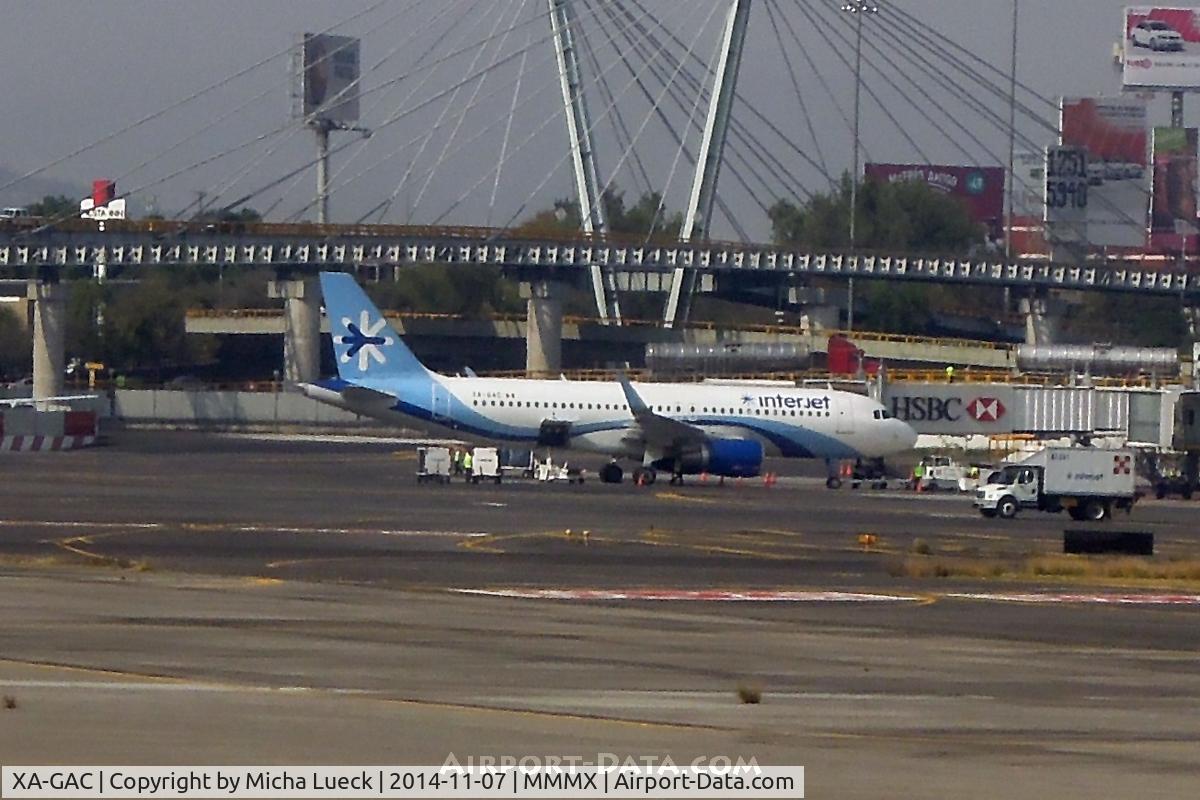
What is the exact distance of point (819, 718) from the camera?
15070 millimetres

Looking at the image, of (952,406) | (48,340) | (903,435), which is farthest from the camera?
(48,340)

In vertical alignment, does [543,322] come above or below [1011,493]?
above

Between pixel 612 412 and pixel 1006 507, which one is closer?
pixel 1006 507

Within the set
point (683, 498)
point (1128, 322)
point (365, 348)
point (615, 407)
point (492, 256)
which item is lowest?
point (683, 498)

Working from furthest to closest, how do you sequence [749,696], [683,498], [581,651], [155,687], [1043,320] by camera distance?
[1043,320], [683,498], [581,651], [749,696], [155,687]

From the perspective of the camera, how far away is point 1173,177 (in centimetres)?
16875

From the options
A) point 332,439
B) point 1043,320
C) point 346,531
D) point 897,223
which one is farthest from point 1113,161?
point 346,531

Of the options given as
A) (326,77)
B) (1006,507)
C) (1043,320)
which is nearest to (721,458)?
(1006,507)

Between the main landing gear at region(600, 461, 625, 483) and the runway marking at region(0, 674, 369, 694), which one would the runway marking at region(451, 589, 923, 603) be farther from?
the main landing gear at region(600, 461, 625, 483)

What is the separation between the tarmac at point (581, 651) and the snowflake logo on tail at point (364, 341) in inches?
775

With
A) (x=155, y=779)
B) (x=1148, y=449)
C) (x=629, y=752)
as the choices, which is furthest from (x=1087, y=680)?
(x=1148, y=449)

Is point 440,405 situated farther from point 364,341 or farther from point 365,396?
point 364,341

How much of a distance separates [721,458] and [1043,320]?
68711mm

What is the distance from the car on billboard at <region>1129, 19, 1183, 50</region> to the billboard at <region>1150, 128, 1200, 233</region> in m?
7.04
